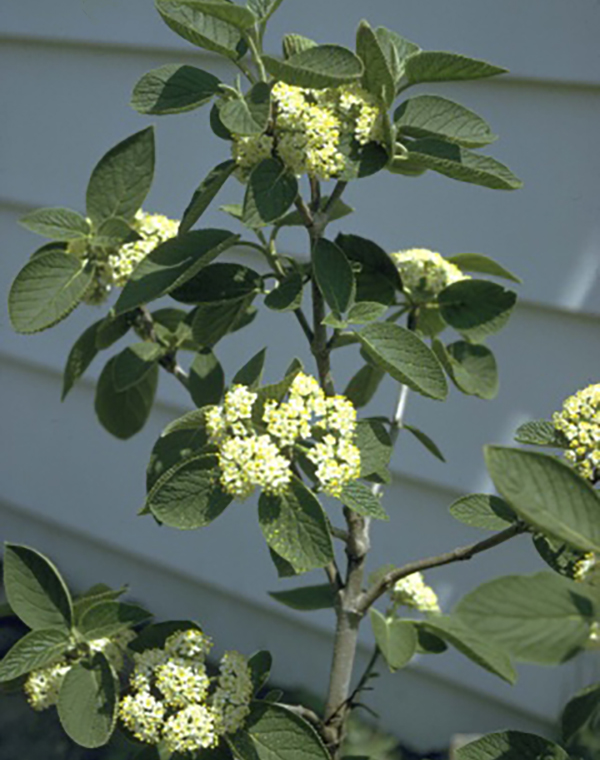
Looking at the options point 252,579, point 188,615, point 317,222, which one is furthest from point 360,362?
point 317,222

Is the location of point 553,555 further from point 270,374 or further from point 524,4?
point 270,374

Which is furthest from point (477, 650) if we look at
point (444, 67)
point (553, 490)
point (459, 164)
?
point (444, 67)

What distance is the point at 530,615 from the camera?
653 mm

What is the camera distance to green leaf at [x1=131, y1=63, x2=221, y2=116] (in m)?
0.99

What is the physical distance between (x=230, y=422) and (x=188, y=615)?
1691 millimetres

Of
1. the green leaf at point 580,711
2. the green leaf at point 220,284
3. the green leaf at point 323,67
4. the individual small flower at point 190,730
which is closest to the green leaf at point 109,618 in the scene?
the individual small flower at point 190,730

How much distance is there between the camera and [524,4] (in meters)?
1.75

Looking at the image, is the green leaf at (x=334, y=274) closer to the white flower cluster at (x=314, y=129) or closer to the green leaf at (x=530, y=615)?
the white flower cluster at (x=314, y=129)

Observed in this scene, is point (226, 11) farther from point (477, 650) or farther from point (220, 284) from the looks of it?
point (477, 650)

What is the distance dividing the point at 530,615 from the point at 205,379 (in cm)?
69

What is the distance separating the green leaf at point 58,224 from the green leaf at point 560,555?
1.92 ft

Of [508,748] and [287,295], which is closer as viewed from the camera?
[508,748]

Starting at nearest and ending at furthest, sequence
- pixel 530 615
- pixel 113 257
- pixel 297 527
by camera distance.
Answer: pixel 530 615 → pixel 297 527 → pixel 113 257

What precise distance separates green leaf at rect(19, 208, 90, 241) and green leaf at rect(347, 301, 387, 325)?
0.32m
